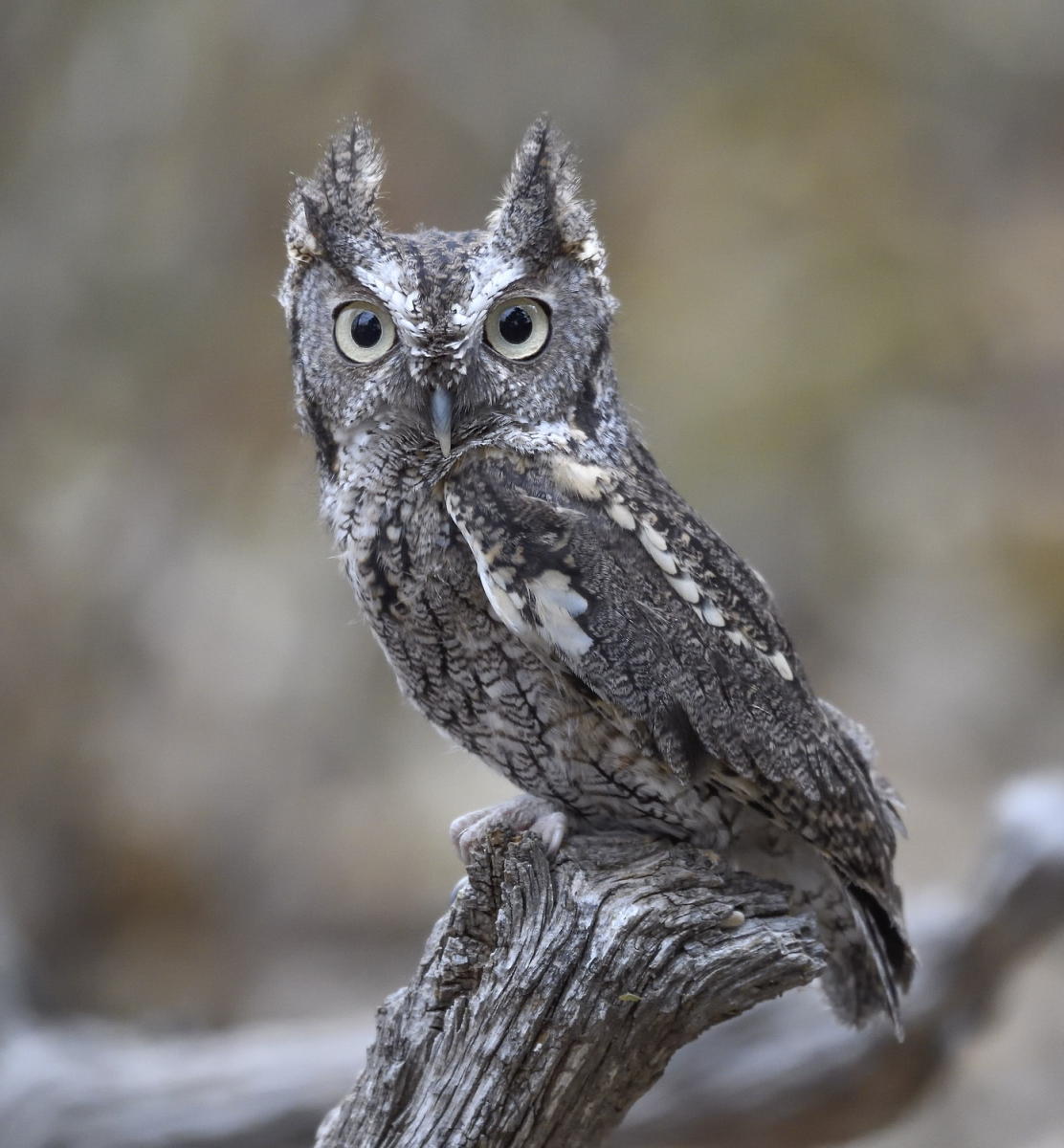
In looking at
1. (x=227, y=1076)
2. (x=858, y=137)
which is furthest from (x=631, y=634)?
(x=858, y=137)

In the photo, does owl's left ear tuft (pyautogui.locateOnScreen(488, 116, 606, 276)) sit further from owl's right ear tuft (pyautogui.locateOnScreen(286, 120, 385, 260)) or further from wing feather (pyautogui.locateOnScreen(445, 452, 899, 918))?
wing feather (pyautogui.locateOnScreen(445, 452, 899, 918))

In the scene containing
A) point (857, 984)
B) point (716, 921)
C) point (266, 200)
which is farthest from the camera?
point (266, 200)

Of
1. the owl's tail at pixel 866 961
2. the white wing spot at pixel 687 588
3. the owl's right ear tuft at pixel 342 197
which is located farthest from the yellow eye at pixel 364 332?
the owl's tail at pixel 866 961

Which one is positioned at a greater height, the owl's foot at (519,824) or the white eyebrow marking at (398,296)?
the white eyebrow marking at (398,296)

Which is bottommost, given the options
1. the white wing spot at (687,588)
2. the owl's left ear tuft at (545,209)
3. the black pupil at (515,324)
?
the white wing spot at (687,588)

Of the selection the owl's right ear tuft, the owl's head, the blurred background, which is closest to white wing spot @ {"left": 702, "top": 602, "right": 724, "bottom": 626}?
the owl's head

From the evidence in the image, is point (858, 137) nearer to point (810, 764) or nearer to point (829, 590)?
point (829, 590)

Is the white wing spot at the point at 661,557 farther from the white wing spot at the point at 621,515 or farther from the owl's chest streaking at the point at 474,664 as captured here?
the owl's chest streaking at the point at 474,664
